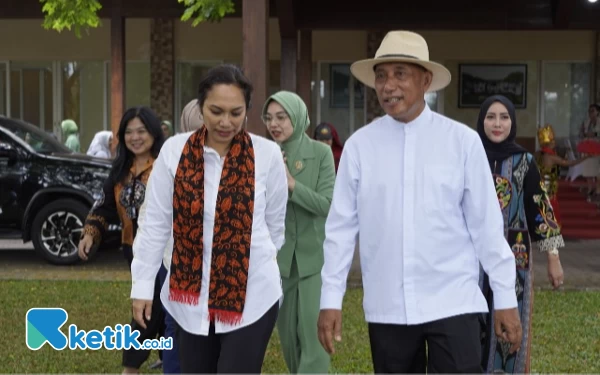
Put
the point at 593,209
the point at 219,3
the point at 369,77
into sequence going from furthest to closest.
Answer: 1. the point at 593,209
2. the point at 219,3
3. the point at 369,77

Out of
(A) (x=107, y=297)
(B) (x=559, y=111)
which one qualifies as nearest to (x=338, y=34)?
(B) (x=559, y=111)

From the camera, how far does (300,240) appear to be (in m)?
5.87

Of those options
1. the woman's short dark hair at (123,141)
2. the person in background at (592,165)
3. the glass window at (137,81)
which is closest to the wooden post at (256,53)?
the woman's short dark hair at (123,141)

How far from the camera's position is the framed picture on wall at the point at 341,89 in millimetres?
23781

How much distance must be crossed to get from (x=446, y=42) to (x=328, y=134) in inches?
425

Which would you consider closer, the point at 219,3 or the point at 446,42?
the point at 219,3

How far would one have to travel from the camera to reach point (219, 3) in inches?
542

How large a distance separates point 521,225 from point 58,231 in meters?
7.90

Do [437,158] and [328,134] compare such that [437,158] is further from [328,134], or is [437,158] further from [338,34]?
[338,34]

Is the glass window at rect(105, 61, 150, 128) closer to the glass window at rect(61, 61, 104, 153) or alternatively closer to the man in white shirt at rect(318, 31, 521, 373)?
the glass window at rect(61, 61, 104, 153)

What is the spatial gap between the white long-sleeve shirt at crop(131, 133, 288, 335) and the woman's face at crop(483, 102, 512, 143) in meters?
1.90

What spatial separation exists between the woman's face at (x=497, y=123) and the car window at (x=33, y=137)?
8.21 m

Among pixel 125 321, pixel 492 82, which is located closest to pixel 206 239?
pixel 125 321
